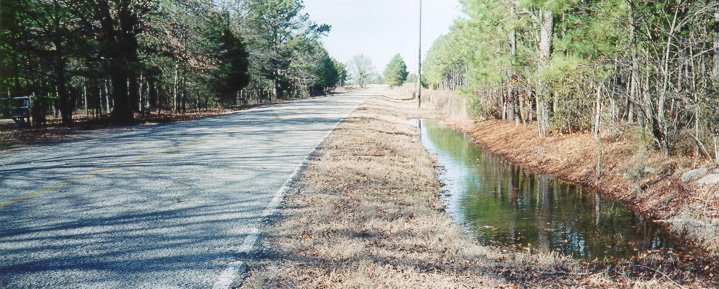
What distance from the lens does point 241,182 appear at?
26.5ft

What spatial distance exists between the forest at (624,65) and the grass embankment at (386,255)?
508 cm

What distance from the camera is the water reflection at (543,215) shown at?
24.1ft

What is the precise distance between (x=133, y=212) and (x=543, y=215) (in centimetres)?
739

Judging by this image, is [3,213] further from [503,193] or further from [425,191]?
[503,193]

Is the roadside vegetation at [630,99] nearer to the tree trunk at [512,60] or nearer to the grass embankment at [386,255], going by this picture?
the tree trunk at [512,60]

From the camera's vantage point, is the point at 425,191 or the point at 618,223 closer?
the point at 618,223

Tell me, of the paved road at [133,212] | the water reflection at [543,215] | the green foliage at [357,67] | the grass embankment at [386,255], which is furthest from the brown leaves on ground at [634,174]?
the green foliage at [357,67]

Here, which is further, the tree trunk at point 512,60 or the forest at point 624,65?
the tree trunk at point 512,60

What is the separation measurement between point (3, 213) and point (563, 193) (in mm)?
10737

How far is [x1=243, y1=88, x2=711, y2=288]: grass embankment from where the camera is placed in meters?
4.65

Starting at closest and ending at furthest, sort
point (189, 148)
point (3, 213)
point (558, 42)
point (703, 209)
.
Answer: point (3, 213)
point (703, 209)
point (189, 148)
point (558, 42)

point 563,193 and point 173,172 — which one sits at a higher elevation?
point 173,172

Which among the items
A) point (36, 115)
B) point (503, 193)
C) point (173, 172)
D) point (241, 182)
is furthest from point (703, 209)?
point (36, 115)

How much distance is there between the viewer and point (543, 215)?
29.9 ft
